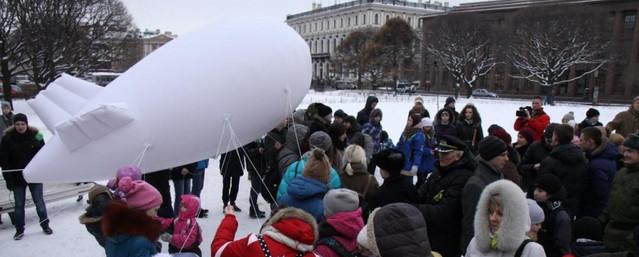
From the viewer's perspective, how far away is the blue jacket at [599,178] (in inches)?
197

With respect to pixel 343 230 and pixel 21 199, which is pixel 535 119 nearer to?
pixel 343 230

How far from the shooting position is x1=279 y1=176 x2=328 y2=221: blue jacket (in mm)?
3547

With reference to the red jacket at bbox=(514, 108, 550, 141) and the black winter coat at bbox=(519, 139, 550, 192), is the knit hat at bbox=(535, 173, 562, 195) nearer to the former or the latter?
the black winter coat at bbox=(519, 139, 550, 192)

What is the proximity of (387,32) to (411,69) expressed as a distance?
6.40m

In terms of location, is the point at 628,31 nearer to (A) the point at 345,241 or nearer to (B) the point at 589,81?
(B) the point at 589,81

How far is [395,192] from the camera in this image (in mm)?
3688

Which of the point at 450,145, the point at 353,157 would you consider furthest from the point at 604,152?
the point at 353,157

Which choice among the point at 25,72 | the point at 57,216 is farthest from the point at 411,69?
the point at 57,216

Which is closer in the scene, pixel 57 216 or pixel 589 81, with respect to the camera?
pixel 57 216

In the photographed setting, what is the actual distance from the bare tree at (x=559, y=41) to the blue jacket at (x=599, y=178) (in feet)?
122

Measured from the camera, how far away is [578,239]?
13.9ft

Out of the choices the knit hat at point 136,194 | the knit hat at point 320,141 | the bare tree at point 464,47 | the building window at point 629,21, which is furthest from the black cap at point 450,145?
the building window at point 629,21

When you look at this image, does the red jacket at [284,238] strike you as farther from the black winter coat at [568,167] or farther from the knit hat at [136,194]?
the black winter coat at [568,167]

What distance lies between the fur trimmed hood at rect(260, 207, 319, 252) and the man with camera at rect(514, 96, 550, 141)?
674 cm
